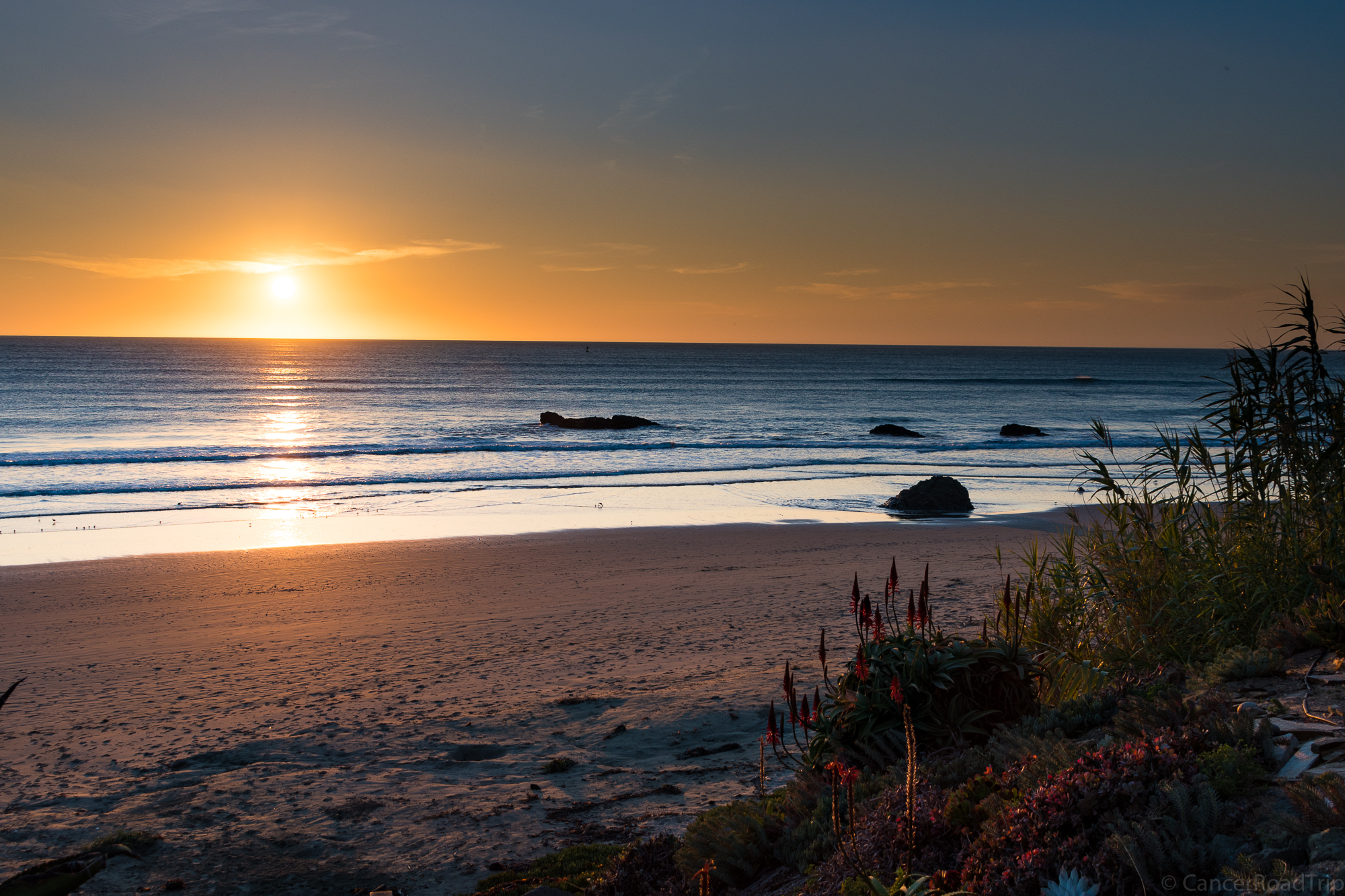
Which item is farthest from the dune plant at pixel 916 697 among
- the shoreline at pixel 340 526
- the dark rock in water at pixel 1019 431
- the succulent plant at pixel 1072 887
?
the dark rock in water at pixel 1019 431

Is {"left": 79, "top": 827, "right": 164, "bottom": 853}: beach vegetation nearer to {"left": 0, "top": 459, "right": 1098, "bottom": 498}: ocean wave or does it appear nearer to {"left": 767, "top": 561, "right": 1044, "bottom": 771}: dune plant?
{"left": 767, "top": 561, "right": 1044, "bottom": 771}: dune plant

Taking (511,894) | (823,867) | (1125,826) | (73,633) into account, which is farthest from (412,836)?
(73,633)

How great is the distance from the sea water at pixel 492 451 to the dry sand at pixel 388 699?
4.66 m

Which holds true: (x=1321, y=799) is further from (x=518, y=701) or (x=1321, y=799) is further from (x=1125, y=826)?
(x=518, y=701)

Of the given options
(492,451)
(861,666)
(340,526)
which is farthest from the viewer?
(492,451)

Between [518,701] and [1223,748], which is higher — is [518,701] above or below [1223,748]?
below

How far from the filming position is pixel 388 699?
7.56 m

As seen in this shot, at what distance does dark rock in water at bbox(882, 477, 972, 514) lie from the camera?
20.2 meters

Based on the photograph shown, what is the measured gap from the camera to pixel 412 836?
16.6 feet

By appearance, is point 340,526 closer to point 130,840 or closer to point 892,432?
point 130,840

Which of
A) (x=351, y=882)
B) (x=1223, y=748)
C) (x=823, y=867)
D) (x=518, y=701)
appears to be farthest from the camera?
(x=518, y=701)

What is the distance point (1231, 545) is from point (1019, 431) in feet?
132

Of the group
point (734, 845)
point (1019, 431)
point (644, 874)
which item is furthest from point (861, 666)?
point (1019, 431)

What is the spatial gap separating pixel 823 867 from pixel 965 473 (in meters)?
27.1
